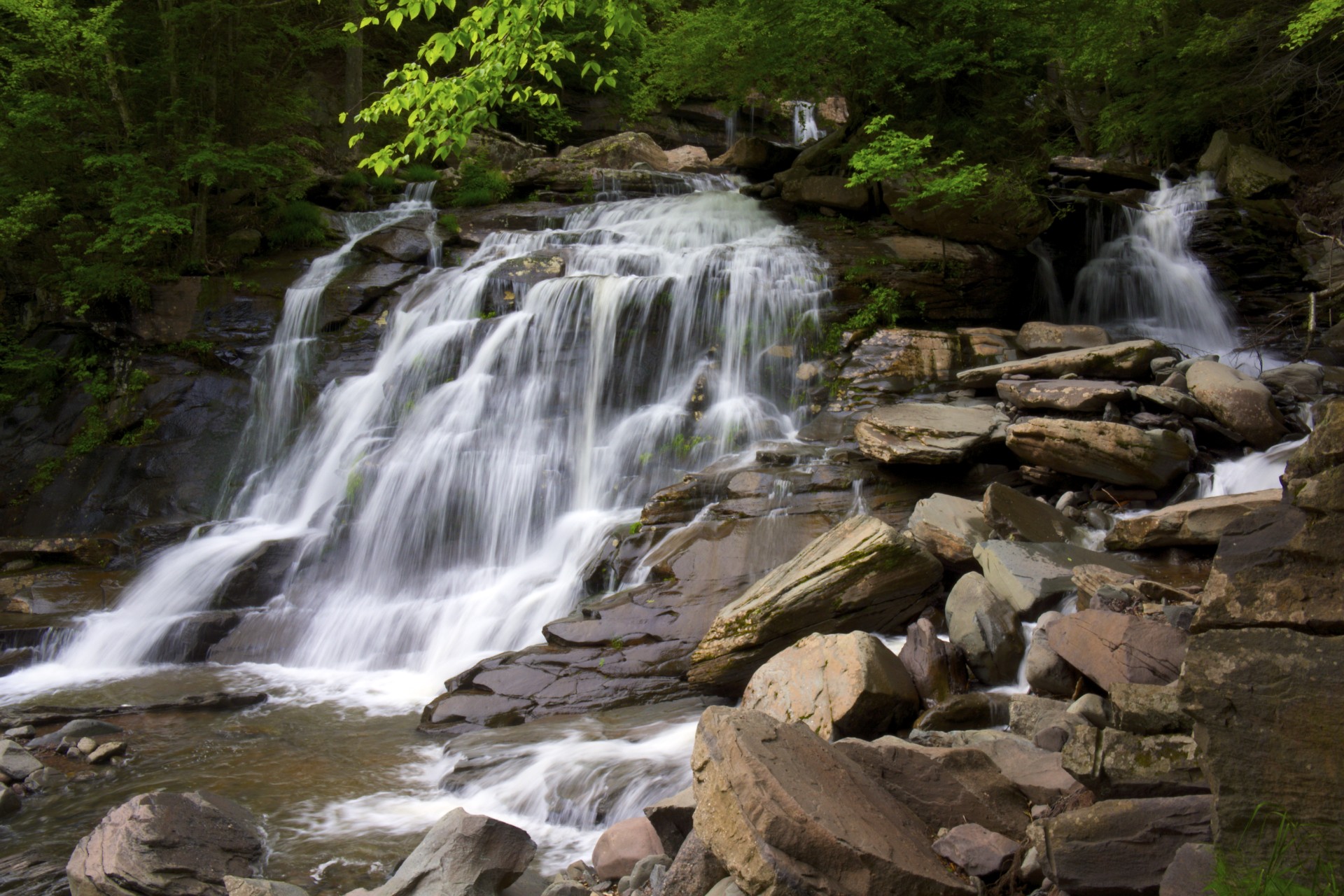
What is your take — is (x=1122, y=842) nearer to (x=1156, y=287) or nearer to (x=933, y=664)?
(x=933, y=664)

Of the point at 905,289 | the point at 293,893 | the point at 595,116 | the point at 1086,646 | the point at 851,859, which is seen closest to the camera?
the point at 851,859

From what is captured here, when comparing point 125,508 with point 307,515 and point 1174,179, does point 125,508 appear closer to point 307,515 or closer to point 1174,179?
point 307,515

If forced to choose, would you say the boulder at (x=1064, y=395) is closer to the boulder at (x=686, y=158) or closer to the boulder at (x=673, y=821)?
the boulder at (x=673, y=821)

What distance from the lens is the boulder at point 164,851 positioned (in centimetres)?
444

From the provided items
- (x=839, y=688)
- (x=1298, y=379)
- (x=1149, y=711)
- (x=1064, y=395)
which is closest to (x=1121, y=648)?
(x=1149, y=711)

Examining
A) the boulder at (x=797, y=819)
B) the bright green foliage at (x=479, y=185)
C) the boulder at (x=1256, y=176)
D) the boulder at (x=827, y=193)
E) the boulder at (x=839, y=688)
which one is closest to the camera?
the boulder at (x=797, y=819)

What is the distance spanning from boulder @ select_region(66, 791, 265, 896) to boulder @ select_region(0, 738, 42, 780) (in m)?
1.83

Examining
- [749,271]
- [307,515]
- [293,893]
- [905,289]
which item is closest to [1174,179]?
[905,289]

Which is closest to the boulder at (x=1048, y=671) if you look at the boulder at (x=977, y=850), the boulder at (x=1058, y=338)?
the boulder at (x=977, y=850)

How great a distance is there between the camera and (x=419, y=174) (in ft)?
62.3

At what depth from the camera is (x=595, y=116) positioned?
25078 mm

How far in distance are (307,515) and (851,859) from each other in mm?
10211

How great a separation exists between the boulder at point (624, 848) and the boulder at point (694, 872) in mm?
479

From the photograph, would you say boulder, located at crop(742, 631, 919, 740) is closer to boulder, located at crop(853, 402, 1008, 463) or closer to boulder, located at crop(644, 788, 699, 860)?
boulder, located at crop(644, 788, 699, 860)
